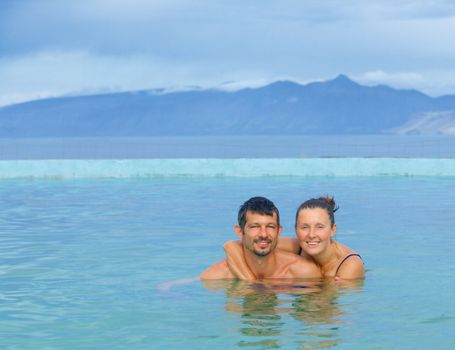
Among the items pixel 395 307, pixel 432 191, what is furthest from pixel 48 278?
pixel 432 191

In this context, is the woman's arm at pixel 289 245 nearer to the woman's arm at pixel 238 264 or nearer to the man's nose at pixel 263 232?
the woman's arm at pixel 238 264

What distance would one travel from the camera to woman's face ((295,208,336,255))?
21.8 feet

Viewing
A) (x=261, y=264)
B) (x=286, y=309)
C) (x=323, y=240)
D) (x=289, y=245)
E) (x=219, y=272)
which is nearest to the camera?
(x=286, y=309)

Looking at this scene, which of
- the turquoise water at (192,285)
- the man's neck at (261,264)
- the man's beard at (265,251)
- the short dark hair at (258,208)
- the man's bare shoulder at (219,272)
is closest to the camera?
the turquoise water at (192,285)

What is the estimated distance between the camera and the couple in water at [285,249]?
6.56 metres

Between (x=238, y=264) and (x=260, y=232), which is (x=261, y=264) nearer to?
(x=238, y=264)

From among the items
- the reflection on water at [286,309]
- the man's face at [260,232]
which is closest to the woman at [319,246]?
the reflection on water at [286,309]

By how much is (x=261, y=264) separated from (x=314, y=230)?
0.58 m

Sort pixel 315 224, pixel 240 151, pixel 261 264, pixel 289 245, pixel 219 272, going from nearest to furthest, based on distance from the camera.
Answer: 1. pixel 315 224
2. pixel 261 264
3. pixel 289 245
4. pixel 219 272
5. pixel 240 151

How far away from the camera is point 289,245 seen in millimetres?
7266

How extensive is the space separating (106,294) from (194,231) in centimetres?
432

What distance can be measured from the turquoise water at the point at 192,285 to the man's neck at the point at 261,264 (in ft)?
0.42

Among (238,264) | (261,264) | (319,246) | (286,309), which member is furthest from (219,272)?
(286,309)

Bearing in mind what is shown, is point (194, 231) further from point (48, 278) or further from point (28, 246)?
point (48, 278)
